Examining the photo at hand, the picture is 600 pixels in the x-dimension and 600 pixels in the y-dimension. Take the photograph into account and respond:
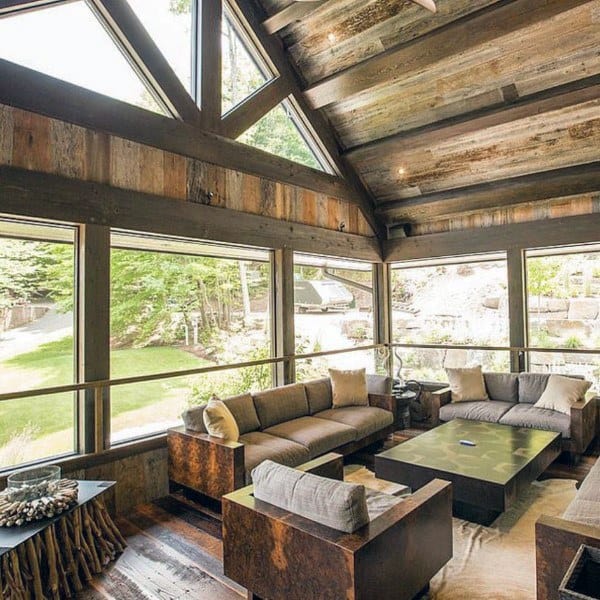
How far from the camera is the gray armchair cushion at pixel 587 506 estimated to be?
92.9 inches

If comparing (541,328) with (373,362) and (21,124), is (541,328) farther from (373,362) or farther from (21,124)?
(21,124)

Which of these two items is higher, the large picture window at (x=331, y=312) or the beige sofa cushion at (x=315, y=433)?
the large picture window at (x=331, y=312)

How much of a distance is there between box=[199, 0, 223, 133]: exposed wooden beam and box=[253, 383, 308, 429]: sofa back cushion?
284cm

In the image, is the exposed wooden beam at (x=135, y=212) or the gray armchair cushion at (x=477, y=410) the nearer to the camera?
the exposed wooden beam at (x=135, y=212)

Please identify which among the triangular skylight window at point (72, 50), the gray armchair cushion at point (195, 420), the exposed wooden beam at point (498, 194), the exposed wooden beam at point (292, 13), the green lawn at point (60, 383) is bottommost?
the gray armchair cushion at point (195, 420)

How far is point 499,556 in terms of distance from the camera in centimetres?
274

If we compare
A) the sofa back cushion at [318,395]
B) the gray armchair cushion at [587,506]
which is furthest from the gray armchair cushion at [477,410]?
the gray armchair cushion at [587,506]

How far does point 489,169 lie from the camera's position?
568cm

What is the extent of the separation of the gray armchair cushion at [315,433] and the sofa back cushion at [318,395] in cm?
34

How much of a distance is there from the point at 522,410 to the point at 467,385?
71cm

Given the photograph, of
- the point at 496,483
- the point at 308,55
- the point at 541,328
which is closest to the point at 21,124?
the point at 308,55

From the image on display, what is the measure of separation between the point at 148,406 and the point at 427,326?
4427mm

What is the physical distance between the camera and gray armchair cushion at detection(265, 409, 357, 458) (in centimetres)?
388

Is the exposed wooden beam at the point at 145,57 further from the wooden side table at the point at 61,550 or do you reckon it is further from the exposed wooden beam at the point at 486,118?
the wooden side table at the point at 61,550
